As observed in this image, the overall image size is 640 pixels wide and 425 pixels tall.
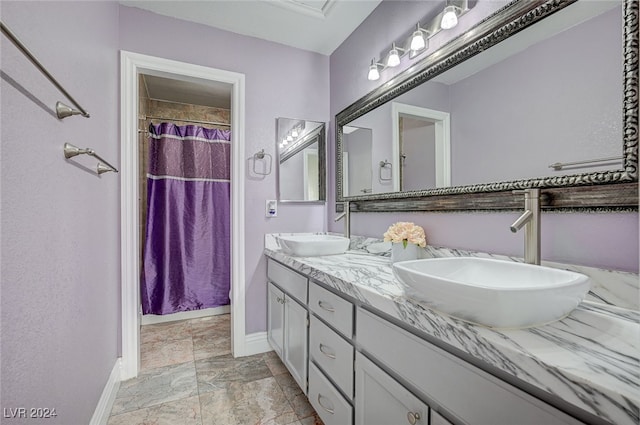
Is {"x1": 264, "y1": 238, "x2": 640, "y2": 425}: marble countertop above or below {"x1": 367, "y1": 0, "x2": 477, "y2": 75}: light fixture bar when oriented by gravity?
below

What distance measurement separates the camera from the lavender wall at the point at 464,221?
0.81 m

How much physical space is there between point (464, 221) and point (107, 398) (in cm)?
201

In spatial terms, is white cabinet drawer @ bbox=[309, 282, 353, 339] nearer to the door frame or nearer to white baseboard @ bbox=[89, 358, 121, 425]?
white baseboard @ bbox=[89, 358, 121, 425]

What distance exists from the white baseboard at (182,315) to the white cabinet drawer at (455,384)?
2.51 m

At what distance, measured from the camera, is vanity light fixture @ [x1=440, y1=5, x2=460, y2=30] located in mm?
1272

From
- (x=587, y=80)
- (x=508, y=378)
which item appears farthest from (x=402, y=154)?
(x=508, y=378)

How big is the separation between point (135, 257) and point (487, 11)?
232 cm

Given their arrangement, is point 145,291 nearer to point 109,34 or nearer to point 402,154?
point 109,34

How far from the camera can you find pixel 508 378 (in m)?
0.56

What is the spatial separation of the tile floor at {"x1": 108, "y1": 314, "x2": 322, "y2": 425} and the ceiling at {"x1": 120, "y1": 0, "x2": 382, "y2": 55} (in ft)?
7.91

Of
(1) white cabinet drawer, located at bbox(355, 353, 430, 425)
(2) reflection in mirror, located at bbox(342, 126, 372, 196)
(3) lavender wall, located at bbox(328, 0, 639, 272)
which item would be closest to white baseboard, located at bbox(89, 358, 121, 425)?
(1) white cabinet drawer, located at bbox(355, 353, 430, 425)

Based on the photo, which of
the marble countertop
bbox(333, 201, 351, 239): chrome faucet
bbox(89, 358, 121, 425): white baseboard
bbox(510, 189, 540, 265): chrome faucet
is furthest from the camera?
bbox(333, 201, 351, 239): chrome faucet

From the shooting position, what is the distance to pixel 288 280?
172 cm

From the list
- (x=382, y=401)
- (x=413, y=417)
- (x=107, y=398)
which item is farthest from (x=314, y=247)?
(x=107, y=398)
